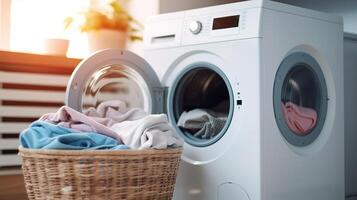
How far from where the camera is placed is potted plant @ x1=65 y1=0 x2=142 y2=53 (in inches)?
89.3

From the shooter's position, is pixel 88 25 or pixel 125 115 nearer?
pixel 125 115

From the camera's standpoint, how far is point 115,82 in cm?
180

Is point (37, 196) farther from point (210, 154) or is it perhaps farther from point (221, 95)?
point (221, 95)

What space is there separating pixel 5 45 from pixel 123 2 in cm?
65

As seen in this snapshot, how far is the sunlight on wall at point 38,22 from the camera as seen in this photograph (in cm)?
231

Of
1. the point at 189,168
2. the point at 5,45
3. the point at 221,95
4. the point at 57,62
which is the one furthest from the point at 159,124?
the point at 5,45

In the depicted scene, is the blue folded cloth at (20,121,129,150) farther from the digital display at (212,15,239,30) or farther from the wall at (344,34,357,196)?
the wall at (344,34,357,196)

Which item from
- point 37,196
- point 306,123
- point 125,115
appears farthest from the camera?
point 306,123

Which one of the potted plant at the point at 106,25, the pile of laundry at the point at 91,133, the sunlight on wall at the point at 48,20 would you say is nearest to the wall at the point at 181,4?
the sunlight on wall at the point at 48,20

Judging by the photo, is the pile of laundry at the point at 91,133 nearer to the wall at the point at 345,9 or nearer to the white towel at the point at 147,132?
the white towel at the point at 147,132

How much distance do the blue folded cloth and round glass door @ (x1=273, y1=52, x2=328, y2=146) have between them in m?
0.59

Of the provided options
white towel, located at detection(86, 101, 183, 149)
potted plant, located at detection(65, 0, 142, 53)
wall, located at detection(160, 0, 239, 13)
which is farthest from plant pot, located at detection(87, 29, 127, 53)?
white towel, located at detection(86, 101, 183, 149)

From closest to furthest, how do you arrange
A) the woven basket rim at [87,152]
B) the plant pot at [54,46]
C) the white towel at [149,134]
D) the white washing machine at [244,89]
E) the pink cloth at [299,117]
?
the woven basket rim at [87,152]
the white towel at [149,134]
the white washing machine at [244,89]
the pink cloth at [299,117]
the plant pot at [54,46]

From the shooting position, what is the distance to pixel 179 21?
70.6 inches
